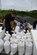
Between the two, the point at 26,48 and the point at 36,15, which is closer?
the point at 26,48

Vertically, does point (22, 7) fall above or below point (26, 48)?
above

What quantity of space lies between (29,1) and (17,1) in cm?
28

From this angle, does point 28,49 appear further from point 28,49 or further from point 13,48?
point 13,48

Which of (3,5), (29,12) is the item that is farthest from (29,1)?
(3,5)

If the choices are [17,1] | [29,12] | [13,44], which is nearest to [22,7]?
[17,1]

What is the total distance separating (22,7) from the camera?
283cm

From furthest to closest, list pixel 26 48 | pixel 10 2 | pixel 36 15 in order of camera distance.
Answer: pixel 10 2
pixel 36 15
pixel 26 48

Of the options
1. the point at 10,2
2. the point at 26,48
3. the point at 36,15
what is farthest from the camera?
the point at 10,2

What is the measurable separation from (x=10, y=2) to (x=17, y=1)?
0.56 feet

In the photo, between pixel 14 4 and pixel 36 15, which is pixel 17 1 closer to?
pixel 14 4

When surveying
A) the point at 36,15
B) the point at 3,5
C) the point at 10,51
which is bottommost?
the point at 10,51

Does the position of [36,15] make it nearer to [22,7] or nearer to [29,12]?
[29,12]

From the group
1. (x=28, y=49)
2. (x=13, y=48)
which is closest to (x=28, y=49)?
(x=28, y=49)

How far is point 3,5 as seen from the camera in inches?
113
